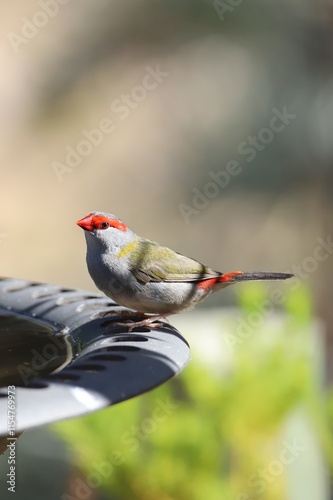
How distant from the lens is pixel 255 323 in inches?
169

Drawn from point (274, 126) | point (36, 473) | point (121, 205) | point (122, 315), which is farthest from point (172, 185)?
point (122, 315)

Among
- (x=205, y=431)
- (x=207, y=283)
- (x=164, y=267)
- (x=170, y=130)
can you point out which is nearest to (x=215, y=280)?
(x=207, y=283)

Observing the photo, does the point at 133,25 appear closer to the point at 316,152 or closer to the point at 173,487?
the point at 316,152

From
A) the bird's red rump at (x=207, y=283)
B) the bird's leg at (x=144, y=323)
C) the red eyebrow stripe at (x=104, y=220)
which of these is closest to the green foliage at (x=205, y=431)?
the bird's red rump at (x=207, y=283)

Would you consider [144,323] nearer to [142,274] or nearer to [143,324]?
[143,324]

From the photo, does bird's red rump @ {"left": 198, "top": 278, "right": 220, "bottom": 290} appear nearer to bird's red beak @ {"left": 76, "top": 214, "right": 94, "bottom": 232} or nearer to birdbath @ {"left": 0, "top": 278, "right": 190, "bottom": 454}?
birdbath @ {"left": 0, "top": 278, "right": 190, "bottom": 454}

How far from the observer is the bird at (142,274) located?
2529 mm

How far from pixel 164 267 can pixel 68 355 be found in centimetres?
58

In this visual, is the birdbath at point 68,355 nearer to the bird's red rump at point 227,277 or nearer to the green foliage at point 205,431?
the bird's red rump at point 227,277

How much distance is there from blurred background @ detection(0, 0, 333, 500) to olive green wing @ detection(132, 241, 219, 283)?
5.45 meters

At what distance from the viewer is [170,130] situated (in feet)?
32.5

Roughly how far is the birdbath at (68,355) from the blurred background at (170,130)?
18.6 ft

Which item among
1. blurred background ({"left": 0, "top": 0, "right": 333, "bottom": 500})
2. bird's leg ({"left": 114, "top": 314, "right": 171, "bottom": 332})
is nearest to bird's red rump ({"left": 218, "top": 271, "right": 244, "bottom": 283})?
bird's leg ({"left": 114, "top": 314, "right": 171, "bottom": 332})

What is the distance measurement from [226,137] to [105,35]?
2022mm
